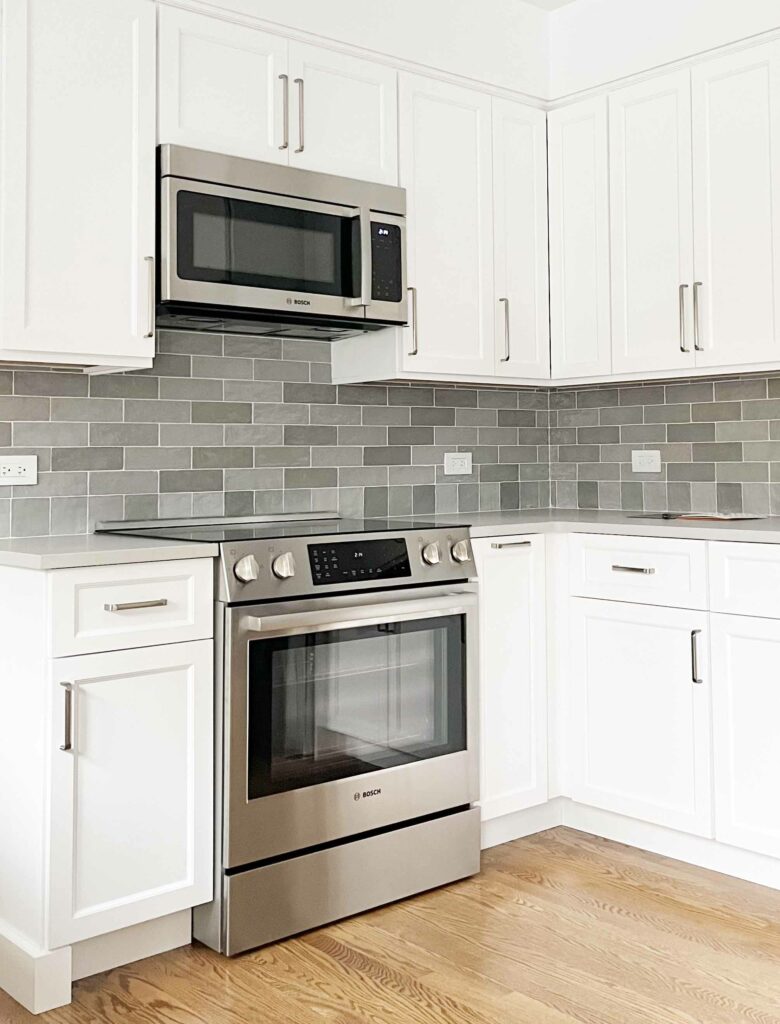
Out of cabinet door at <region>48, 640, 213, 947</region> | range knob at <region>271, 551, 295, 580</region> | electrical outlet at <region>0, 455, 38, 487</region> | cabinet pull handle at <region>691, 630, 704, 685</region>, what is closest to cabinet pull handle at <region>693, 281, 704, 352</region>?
cabinet pull handle at <region>691, 630, 704, 685</region>

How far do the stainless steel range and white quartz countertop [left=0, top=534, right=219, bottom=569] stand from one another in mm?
90

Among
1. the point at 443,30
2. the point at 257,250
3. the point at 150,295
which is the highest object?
the point at 443,30

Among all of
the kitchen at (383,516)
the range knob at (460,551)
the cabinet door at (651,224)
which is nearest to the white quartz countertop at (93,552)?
the kitchen at (383,516)

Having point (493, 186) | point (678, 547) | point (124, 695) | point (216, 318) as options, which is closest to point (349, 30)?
point (493, 186)

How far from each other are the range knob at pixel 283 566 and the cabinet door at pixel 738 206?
1510 mm

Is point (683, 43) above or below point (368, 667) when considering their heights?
above

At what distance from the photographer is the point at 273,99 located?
2840 mm

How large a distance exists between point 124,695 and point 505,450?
6.74ft

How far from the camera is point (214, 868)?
2.43 metres

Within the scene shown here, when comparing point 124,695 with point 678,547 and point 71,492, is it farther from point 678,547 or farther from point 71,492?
point 678,547

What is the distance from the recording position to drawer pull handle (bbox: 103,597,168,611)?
2246 mm

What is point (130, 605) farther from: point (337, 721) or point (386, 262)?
point (386, 262)

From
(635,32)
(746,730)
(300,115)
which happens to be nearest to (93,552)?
(300,115)

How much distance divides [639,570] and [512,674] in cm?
50
